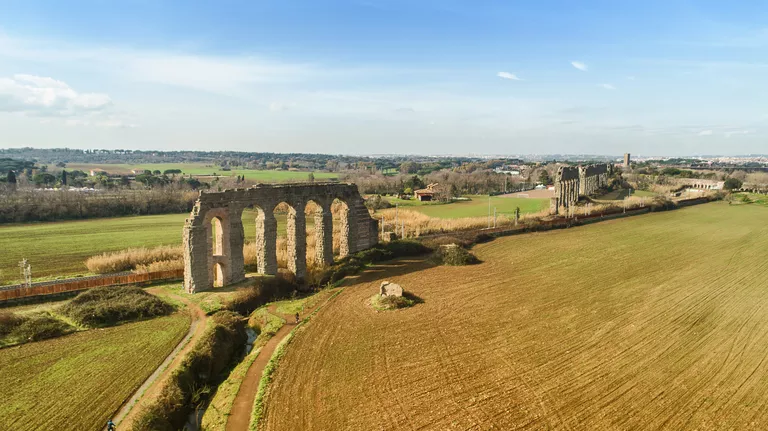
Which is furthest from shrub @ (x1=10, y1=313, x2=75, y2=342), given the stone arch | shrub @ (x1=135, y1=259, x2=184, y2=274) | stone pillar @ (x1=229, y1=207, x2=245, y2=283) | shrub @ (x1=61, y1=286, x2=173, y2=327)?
the stone arch

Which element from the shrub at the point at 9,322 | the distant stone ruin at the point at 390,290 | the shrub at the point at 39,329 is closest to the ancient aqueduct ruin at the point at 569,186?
the distant stone ruin at the point at 390,290

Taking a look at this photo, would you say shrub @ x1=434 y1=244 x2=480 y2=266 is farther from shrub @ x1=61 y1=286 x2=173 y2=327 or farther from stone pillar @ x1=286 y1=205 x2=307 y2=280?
→ shrub @ x1=61 y1=286 x2=173 y2=327

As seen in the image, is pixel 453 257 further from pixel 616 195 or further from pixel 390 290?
pixel 616 195

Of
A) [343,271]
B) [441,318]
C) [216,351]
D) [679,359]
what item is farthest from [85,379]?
[679,359]

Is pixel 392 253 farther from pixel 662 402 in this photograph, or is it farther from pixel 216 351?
pixel 662 402

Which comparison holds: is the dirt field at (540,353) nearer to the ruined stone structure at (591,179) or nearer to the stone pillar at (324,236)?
the stone pillar at (324,236)

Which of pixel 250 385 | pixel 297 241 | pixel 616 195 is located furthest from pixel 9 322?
pixel 616 195
